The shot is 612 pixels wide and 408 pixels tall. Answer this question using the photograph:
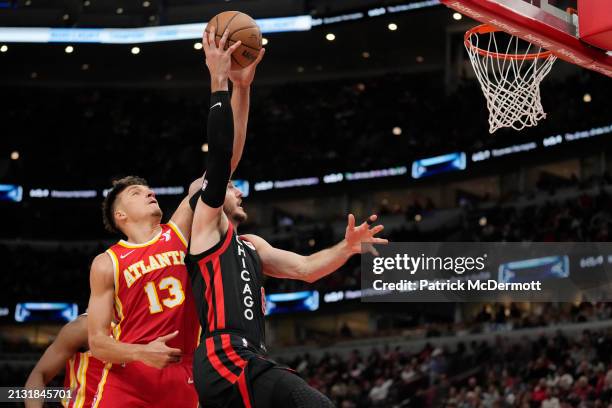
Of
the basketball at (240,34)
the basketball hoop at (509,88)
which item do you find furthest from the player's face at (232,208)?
the basketball hoop at (509,88)

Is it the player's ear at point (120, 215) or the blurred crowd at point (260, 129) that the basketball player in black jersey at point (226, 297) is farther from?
the blurred crowd at point (260, 129)

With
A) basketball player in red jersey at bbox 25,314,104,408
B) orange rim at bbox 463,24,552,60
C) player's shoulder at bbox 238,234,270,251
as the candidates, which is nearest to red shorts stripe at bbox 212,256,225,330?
player's shoulder at bbox 238,234,270,251

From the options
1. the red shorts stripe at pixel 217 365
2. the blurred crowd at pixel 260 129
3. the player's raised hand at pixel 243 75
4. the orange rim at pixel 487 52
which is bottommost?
the red shorts stripe at pixel 217 365

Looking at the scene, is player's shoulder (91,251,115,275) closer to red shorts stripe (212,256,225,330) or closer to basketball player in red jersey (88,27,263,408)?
basketball player in red jersey (88,27,263,408)

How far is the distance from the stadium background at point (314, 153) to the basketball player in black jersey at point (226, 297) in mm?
14528

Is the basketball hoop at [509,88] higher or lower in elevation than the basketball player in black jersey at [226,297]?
higher

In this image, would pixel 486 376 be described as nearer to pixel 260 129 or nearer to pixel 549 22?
pixel 549 22

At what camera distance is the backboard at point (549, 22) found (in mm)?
6484

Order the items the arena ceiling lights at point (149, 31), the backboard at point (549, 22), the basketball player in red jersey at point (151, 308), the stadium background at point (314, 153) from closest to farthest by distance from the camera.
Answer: the basketball player in red jersey at point (151, 308) → the backboard at point (549, 22) → the stadium background at point (314, 153) → the arena ceiling lights at point (149, 31)

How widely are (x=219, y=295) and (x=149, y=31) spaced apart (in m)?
20.6

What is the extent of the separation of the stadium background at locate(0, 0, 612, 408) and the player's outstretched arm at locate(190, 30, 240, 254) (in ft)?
48.0

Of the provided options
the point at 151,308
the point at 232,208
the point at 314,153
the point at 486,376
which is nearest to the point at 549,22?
the point at 232,208

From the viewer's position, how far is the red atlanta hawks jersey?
14.7 ft

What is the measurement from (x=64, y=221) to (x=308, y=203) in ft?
23.7
